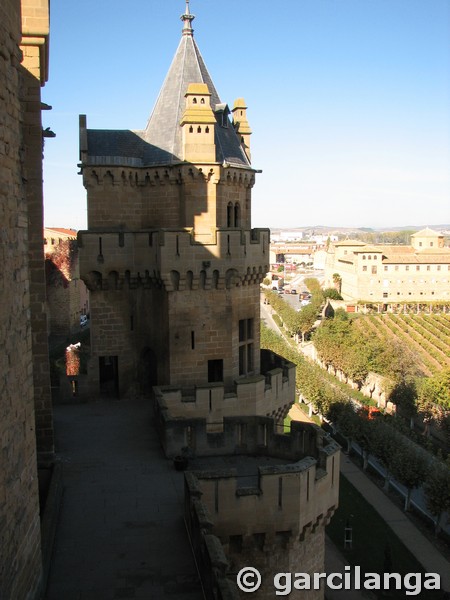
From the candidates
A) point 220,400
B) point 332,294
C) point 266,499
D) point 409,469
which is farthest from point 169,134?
point 332,294

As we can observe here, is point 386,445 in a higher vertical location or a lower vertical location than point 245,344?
lower

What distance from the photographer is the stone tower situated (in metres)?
15.5

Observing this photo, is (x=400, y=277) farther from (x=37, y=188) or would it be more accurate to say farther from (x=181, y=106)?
(x=37, y=188)

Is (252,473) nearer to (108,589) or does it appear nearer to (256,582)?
(256,582)

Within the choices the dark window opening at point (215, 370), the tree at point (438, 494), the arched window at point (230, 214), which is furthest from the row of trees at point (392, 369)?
the arched window at point (230, 214)

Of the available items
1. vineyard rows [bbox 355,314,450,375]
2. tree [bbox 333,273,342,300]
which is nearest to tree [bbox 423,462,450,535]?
vineyard rows [bbox 355,314,450,375]

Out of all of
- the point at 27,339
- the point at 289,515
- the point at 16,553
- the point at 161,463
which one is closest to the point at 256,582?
the point at 289,515

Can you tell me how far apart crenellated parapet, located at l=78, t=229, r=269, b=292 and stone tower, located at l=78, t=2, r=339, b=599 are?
34 millimetres

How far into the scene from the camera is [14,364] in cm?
748

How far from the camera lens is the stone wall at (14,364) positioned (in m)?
6.97

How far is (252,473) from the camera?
47.5 feet

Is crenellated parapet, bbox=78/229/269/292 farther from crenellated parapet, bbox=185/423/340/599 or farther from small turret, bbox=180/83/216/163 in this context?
crenellated parapet, bbox=185/423/340/599

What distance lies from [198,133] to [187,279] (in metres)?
4.40

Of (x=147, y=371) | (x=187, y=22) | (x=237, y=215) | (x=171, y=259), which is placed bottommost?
(x=147, y=371)
